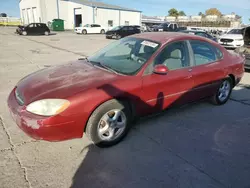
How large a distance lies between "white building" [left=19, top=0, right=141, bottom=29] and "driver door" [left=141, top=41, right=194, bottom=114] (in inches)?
1470

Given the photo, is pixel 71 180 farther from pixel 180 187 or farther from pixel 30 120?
pixel 180 187

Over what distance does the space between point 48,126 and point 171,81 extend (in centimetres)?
200

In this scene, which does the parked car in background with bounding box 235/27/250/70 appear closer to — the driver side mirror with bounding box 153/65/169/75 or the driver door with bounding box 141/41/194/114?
the driver door with bounding box 141/41/194/114

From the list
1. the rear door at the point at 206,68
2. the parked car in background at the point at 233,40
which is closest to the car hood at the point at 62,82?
the rear door at the point at 206,68

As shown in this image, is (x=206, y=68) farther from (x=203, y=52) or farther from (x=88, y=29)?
(x=88, y=29)

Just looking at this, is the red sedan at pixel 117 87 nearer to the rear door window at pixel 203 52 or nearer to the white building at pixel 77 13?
the rear door window at pixel 203 52

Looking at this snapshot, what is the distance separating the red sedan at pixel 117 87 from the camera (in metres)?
2.60

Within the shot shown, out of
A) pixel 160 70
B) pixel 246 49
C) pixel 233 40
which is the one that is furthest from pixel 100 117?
pixel 233 40

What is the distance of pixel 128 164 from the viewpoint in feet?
8.87

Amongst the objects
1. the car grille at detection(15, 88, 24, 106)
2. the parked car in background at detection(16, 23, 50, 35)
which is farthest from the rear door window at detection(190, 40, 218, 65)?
the parked car in background at detection(16, 23, 50, 35)

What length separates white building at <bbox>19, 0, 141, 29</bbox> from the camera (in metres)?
38.4

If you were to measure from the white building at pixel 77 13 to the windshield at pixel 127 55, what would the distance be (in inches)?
1447

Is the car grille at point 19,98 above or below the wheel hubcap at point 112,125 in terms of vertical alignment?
above

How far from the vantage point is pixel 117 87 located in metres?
2.90
